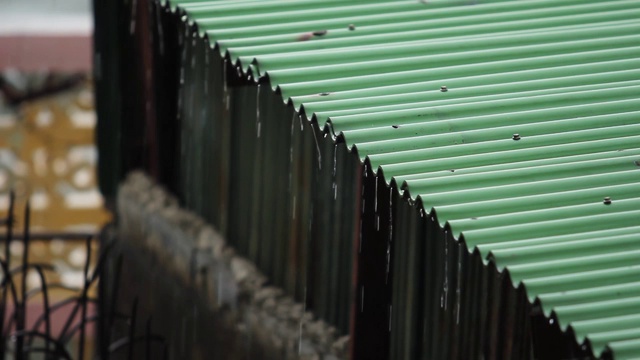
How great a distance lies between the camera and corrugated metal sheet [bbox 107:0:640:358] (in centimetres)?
270

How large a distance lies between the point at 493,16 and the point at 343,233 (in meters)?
1.10

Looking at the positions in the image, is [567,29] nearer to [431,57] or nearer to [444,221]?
[431,57]

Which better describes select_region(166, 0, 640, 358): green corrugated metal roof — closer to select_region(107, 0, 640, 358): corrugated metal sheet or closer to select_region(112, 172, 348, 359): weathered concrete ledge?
select_region(107, 0, 640, 358): corrugated metal sheet

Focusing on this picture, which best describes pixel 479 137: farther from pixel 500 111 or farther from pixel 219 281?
pixel 219 281

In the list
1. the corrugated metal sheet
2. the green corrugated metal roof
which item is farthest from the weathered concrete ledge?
the green corrugated metal roof

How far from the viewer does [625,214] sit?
9.39 ft

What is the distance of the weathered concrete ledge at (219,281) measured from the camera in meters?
4.84

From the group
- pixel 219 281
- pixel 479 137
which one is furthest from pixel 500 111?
pixel 219 281

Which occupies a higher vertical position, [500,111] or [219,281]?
[500,111]

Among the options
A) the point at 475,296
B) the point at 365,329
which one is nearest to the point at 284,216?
the point at 365,329

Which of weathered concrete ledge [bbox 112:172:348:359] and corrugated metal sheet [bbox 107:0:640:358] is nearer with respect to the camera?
corrugated metal sheet [bbox 107:0:640:358]

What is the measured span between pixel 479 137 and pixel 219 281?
269cm

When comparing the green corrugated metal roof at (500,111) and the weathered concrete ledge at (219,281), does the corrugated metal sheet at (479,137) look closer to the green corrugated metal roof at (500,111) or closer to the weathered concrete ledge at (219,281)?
the green corrugated metal roof at (500,111)

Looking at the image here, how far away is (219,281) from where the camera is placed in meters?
5.64
